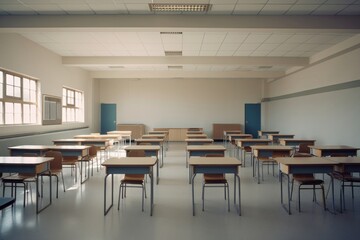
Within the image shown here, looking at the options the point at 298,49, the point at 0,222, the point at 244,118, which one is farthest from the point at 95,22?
the point at 244,118

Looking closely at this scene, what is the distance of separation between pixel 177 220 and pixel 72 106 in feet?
27.2

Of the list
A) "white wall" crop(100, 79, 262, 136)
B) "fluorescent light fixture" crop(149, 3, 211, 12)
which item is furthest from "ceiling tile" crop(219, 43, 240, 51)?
"white wall" crop(100, 79, 262, 136)

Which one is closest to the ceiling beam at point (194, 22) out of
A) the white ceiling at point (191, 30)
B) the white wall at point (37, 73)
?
the white ceiling at point (191, 30)

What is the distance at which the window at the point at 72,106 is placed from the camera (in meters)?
9.57

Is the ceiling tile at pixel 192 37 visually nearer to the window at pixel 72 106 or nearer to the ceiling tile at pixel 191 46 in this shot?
the ceiling tile at pixel 191 46

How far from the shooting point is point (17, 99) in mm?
6629

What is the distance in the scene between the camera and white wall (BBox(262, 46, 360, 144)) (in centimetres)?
659

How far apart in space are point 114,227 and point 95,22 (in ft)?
14.0

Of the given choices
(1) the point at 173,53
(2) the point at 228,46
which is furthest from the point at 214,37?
(1) the point at 173,53

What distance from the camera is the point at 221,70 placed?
11.6 m

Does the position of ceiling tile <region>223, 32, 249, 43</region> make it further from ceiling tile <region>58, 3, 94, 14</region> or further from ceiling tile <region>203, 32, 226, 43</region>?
ceiling tile <region>58, 3, 94, 14</region>

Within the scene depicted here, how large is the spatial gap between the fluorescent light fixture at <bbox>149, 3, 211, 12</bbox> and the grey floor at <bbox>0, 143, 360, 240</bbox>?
3.58m

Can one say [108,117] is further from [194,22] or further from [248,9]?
[248,9]

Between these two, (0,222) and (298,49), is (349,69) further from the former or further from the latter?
(0,222)
